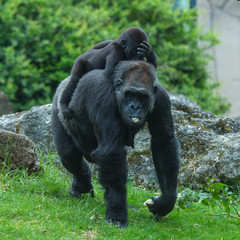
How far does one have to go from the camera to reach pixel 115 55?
146 inches

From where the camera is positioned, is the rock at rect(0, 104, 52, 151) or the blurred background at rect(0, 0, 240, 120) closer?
the rock at rect(0, 104, 52, 151)

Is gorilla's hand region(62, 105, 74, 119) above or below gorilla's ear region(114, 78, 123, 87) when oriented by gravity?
below

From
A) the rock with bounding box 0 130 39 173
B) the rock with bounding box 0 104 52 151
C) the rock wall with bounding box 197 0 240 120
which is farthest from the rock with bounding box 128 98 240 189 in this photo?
the rock wall with bounding box 197 0 240 120

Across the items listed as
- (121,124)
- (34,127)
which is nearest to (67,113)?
(121,124)

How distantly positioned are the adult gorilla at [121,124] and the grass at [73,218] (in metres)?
0.17

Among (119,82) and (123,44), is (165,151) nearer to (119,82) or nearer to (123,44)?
(119,82)

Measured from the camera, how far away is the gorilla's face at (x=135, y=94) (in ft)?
11.3

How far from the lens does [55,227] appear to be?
340 cm

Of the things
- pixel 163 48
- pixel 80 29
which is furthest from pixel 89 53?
pixel 163 48

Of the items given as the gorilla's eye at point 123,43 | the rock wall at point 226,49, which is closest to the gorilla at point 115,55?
the gorilla's eye at point 123,43

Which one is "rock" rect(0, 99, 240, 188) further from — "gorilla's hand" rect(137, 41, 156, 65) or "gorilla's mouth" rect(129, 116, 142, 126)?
"gorilla's mouth" rect(129, 116, 142, 126)

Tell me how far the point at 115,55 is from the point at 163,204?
128 cm

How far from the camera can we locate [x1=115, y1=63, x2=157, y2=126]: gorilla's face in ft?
11.3

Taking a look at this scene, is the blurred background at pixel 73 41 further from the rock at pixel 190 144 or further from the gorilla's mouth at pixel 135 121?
the gorilla's mouth at pixel 135 121
